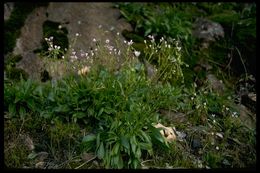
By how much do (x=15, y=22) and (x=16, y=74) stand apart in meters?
1.16

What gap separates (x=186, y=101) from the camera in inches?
236

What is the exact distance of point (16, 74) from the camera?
241 inches

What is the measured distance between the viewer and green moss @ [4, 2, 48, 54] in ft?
21.5

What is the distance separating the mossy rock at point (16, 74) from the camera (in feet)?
19.9

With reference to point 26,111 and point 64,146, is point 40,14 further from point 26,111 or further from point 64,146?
point 64,146

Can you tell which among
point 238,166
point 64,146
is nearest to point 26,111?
point 64,146

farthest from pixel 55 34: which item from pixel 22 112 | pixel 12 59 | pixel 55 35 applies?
pixel 22 112

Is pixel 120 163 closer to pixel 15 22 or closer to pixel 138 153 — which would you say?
pixel 138 153

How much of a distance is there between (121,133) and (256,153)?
167 centimetres

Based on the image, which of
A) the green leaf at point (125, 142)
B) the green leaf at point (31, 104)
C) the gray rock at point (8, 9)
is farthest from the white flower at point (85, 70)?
the gray rock at point (8, 9)

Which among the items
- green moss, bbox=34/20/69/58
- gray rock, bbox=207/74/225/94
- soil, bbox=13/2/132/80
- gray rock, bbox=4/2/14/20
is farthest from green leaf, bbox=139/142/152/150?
gray rock, bbox=4/2/14/20

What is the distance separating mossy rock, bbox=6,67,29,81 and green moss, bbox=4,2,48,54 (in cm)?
45

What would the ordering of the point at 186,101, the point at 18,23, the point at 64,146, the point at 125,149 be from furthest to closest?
the point at 18,23
the point at 186,101
the point at 64,146
the point at 125,149

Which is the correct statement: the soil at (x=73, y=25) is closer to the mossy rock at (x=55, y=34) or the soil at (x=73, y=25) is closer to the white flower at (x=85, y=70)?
the mossy rock at (x=55, y=34)
